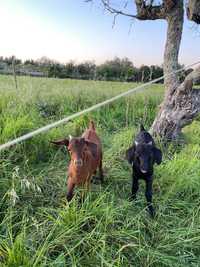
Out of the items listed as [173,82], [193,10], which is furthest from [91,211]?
[193,10]

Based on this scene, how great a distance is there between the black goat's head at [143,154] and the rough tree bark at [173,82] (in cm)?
256

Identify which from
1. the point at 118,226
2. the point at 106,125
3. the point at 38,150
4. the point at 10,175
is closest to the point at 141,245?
the point at 118,226

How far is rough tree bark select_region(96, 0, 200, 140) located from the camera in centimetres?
615

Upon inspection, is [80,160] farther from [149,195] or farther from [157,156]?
[149,195]

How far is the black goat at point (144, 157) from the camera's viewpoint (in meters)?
3.46

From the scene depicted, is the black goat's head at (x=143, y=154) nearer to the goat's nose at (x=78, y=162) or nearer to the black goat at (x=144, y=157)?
the black goat at (x=144, y=157)

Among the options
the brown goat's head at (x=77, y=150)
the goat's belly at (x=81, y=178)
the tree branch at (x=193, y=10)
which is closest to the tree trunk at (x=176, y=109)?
the tree branch at (x=193, y=10)

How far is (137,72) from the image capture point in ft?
34.8

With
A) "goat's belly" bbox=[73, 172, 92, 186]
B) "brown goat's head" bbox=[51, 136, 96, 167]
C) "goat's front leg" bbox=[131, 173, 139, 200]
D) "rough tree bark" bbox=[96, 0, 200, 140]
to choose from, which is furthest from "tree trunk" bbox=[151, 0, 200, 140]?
"brown goat's head" bbox=[51, 136, 96, 167]

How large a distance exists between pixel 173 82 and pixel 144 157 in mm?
3411

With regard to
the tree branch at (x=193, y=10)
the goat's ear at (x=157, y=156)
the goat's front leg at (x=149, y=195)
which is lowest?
the goat's front leg at (x=149, y=195)

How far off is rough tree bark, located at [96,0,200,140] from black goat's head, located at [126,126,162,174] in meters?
2.56

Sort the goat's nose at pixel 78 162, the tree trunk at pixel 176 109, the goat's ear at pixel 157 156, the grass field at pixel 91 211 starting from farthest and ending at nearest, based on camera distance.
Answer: the tree trunk at pixel 176 109 → the goat's ear at pixel 157 156 → the goat's nose at pixel 78 162 → the grass field at pixel 91 211

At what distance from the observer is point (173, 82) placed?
21.5 feet
